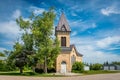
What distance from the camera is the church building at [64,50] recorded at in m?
52.2

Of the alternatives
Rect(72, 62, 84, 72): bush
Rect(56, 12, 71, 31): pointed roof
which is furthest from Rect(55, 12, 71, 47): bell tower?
Rect(72, 62, 84, 72): bush

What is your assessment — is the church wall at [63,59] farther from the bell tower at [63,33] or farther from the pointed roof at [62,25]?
the pointed roof at [62,25]

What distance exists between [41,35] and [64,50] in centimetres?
1191

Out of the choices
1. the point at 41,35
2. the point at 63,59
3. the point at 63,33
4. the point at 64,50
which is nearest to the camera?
the point at 41,35

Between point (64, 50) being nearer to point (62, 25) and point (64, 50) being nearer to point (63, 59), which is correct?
point (63, 59)

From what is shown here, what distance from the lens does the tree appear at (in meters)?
42.6

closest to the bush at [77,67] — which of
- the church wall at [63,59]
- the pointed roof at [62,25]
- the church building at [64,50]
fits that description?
the church building at [64,50]

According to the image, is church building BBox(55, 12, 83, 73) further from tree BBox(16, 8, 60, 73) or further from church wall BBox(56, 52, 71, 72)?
tree BBox(16, 8, 60, 73)

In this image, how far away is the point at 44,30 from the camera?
43469 millimetres

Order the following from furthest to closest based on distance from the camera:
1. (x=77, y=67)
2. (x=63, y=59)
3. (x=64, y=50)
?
(x=77, y=67), (x=64, y=50), (x=63, y=59)

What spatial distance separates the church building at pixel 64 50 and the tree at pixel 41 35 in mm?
8409

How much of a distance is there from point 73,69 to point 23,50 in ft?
52.8

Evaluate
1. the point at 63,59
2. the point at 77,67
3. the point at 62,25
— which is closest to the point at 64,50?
the point at 63,59

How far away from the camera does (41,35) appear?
141 ft
